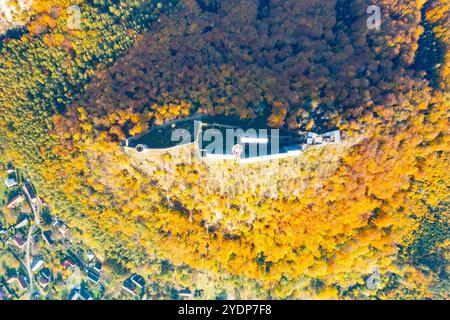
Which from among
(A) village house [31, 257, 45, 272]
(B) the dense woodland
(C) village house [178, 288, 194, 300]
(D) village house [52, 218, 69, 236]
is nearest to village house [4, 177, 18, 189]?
(B) the dense woodland

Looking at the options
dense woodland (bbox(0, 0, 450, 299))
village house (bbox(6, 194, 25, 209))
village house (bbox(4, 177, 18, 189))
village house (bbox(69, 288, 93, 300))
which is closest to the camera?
dense woodland (bbox(0, 0, 450, 299))

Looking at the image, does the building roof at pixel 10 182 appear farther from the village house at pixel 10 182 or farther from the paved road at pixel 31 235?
the paved road at pixel 31 235

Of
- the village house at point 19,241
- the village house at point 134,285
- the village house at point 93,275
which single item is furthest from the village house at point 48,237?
the village house at point 134,285

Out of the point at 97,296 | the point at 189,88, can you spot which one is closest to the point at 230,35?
the point at 189,88

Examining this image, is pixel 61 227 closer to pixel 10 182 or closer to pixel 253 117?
pixel 10 182

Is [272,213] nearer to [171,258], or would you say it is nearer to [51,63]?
[171,258]

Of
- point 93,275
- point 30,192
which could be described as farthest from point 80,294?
point 30,192

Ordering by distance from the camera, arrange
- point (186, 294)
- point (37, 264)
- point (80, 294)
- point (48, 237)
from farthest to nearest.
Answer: point (37, 264) < point (48, 237) < point (80, 294) < point (186, 294)

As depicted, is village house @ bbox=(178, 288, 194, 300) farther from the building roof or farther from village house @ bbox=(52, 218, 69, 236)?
the building roof
